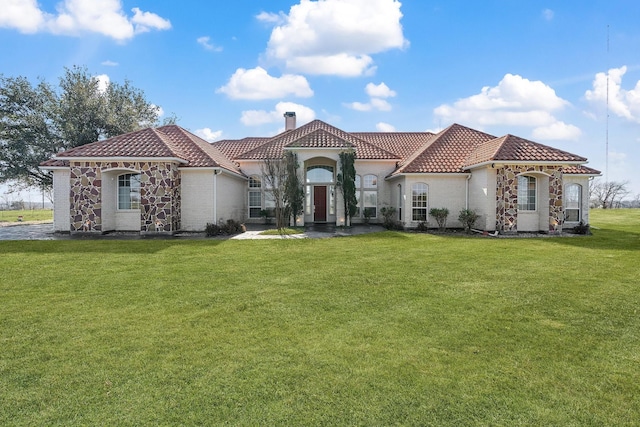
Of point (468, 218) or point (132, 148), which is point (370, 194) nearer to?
point (468, 218)

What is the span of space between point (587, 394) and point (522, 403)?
0.76 m

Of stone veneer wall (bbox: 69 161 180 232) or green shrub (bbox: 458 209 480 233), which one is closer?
stone veneer wall (bbox: 69 161 180 232)

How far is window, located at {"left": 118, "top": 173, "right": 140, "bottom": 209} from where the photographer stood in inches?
687

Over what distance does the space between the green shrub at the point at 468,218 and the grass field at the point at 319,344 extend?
8.67m

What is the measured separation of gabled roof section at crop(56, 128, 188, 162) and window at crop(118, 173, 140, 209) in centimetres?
129

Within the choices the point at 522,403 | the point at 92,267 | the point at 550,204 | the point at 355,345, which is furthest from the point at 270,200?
the point at 522,403

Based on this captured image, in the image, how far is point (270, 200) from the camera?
23.1 meters

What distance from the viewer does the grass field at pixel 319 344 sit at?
Result: 10.9ft

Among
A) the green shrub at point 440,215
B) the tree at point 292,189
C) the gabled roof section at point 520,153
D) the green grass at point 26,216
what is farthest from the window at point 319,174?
the green grass at point 26,216

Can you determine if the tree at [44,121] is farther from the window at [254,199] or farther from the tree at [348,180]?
the tree at [348,180]

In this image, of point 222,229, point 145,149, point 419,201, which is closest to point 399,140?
point 419,201

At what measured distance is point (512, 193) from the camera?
17.3 m

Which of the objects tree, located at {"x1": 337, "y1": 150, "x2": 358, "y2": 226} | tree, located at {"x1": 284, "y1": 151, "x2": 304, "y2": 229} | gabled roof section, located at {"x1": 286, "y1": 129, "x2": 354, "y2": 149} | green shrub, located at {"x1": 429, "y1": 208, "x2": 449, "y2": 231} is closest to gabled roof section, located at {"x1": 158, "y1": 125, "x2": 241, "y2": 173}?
tree, located at {"x1": 284, "y1": 151, "x2": 304, "y2": 229}

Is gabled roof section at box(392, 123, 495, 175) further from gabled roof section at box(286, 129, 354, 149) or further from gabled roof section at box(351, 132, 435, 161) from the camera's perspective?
gabled roof section at box(286, 129, 354, 149)
